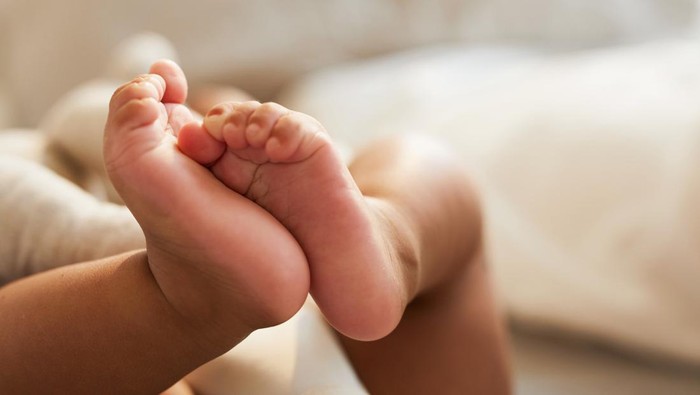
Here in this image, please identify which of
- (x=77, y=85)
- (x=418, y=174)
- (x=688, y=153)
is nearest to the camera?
(x=418, y=174)

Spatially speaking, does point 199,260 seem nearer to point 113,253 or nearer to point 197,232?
point 197,232

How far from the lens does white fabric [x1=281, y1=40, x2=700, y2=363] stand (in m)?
0.83

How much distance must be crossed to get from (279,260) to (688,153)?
0.55 m

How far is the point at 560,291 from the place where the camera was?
0.89 meters

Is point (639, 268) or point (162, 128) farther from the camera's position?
point (639, 268)

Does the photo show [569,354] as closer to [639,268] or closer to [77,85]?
[639,268]

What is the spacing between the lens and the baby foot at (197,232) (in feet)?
1.50

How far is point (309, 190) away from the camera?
489mm

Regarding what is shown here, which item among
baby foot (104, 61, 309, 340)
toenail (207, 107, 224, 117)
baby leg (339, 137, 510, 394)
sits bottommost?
baby leg (339, 137, 510, 394)

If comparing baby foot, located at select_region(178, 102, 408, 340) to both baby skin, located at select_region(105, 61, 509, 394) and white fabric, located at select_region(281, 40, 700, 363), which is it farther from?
white fabric, located at select_region(281, 40, 700, 363)

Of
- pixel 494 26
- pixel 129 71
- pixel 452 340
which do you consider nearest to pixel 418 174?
pixel 452 340

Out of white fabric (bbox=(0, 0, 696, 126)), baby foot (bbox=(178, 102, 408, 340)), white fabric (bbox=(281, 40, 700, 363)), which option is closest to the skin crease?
baby foot (bbox=(178, 102, 408, 340))

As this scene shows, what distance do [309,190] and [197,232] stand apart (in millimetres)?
71

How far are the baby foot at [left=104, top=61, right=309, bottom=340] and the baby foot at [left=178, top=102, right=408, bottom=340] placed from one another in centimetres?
1
